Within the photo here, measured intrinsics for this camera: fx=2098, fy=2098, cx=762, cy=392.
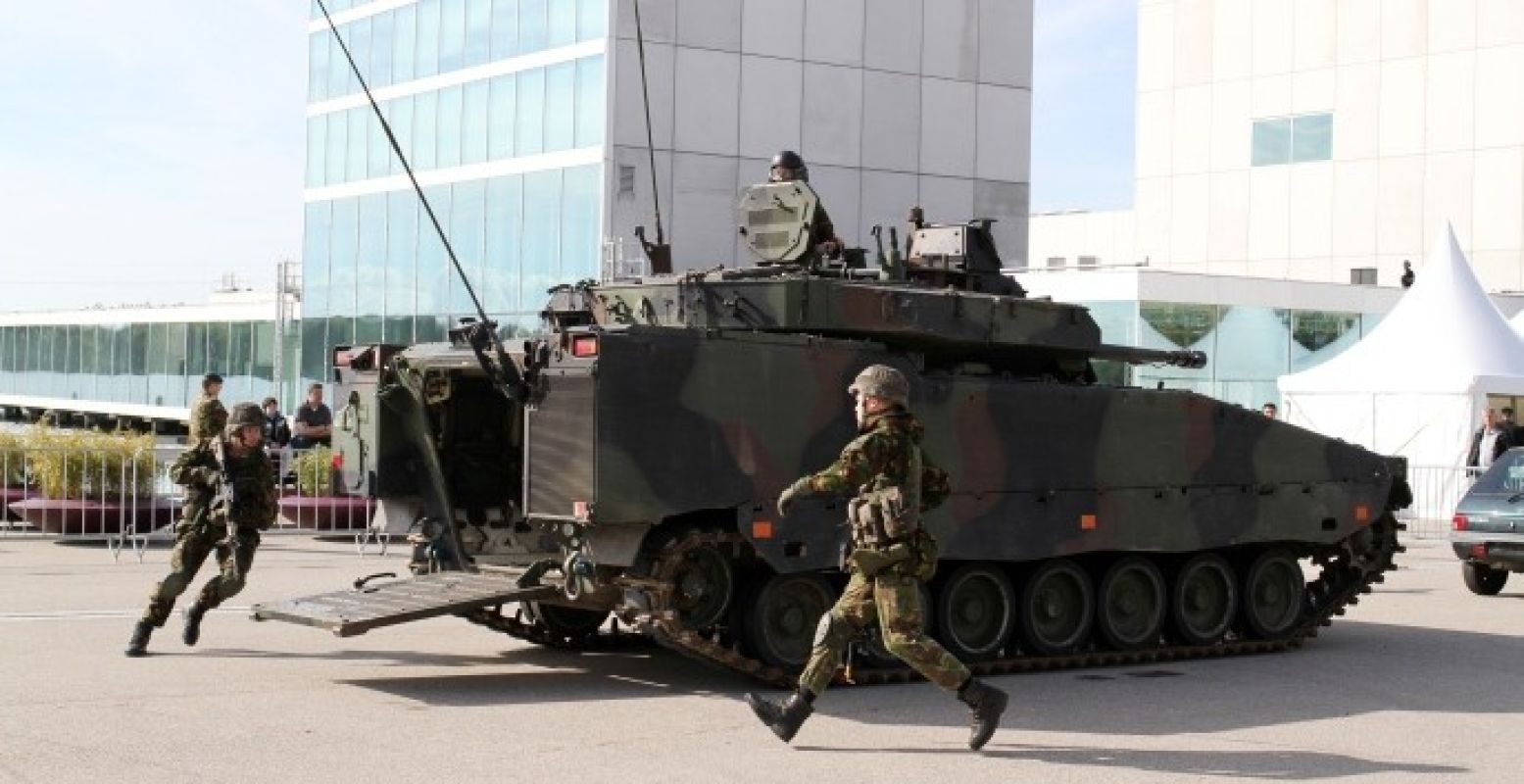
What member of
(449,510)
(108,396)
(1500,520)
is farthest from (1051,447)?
(108,396)

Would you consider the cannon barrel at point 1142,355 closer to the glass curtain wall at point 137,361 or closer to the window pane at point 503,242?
the window pane at point 503,242

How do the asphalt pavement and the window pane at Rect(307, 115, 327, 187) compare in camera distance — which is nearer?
the asphalt pavement

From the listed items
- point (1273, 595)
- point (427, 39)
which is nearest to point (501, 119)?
point (427, 39)

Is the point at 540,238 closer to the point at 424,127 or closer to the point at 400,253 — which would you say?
the point at 424,127

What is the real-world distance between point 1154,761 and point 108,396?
52382 millimetres

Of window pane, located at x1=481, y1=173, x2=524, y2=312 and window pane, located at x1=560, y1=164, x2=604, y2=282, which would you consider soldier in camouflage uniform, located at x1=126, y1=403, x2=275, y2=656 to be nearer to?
window pane, located at x1=560, y1=164, x2=604, y2=282

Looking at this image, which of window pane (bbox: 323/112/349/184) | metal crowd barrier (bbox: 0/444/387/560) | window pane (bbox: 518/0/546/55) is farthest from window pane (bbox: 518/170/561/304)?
metal crowd barrier (bbox: 0/444/387/560)

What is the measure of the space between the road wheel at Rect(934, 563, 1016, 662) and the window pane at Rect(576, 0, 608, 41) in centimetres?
2469

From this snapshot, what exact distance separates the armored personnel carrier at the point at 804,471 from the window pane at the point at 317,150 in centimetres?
3170

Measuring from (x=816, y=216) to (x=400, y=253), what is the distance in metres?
29.6

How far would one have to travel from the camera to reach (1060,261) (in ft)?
206

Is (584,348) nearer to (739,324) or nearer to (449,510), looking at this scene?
(739,324)

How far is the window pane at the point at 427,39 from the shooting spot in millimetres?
41188

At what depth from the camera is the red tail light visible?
11.8 m
